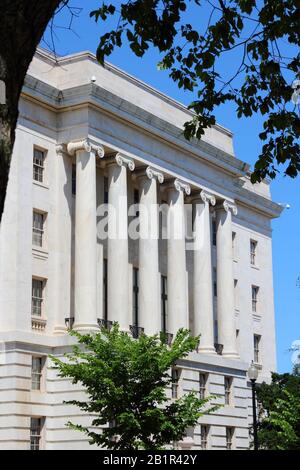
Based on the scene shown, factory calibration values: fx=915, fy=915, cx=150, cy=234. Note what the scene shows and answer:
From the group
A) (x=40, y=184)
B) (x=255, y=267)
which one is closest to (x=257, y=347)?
(x=255, y=267)

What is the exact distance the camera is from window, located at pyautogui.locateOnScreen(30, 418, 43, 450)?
44.2 metres

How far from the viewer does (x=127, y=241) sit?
160 ft

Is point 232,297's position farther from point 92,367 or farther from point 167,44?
point 167,44

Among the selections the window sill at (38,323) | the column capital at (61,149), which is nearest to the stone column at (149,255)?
the column capital at (61,149)

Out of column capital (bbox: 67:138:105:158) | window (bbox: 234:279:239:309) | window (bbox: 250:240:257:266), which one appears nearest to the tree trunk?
column capital (bbox: 67:138:105:158)

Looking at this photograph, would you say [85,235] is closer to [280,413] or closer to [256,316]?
[280,413]

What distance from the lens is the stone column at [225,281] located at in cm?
5762

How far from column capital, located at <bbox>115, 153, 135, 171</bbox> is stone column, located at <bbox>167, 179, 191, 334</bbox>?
4.71 m

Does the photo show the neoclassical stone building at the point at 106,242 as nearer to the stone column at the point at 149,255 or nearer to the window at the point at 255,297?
the stone column at the point at 149,255

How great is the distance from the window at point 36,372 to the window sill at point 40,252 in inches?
200

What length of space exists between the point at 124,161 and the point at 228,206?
12.3 metres

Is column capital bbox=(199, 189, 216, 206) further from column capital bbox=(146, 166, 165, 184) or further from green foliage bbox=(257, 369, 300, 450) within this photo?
green foliage bbox=(257, 369, 300, 450)

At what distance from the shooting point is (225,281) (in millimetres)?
58438

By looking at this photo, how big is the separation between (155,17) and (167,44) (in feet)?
1.28
